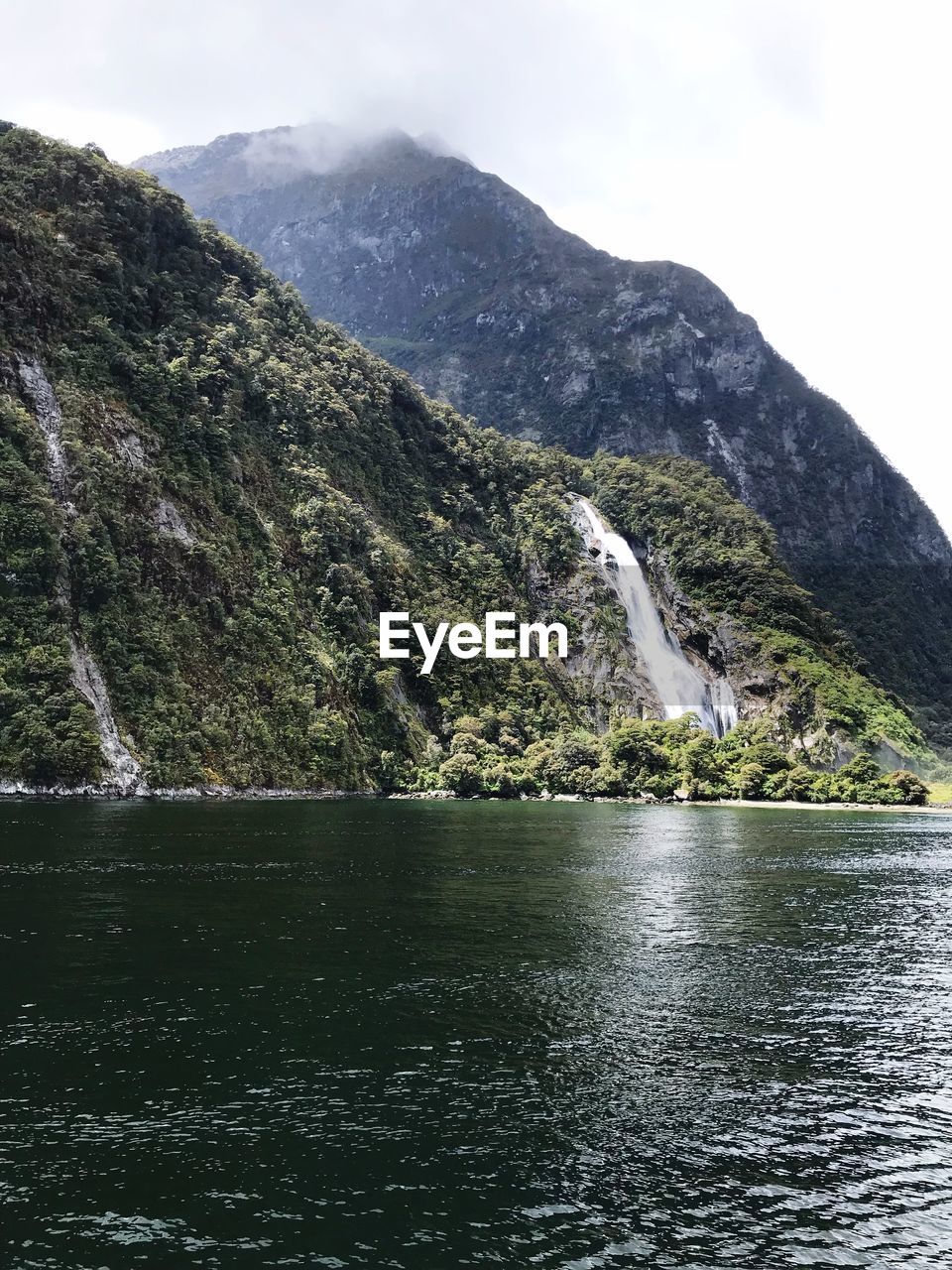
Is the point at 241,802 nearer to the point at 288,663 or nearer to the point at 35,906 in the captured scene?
the point at 288,663

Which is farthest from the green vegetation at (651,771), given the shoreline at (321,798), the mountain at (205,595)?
the shoreline at (321,798)

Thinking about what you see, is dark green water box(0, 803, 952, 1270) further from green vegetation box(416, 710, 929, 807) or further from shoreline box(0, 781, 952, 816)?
green vegetation box(416, 710, 929, 807)

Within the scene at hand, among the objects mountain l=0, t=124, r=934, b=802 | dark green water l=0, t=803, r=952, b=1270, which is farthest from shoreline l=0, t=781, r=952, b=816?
dark green water l=0, t=803, r=952, b=1270

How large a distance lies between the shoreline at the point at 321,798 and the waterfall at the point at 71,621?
2879 millimetres

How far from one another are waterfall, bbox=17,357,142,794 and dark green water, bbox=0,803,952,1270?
2681 inches

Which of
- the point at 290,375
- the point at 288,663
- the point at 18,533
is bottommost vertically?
the point at 288,663

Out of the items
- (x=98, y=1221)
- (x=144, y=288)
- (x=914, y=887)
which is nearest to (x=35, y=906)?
(x=98, y=1221)

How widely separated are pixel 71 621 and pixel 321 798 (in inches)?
1658

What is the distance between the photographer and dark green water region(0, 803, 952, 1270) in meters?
16.2

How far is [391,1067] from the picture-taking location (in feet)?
77.5

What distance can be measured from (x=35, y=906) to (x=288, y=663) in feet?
360

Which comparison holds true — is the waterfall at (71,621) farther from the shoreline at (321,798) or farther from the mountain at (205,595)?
the shoreline at (321,798)

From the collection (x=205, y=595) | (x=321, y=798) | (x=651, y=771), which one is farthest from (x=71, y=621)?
(x=651, y=771)

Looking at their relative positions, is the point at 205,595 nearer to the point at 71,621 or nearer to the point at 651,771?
the point at 71,621
